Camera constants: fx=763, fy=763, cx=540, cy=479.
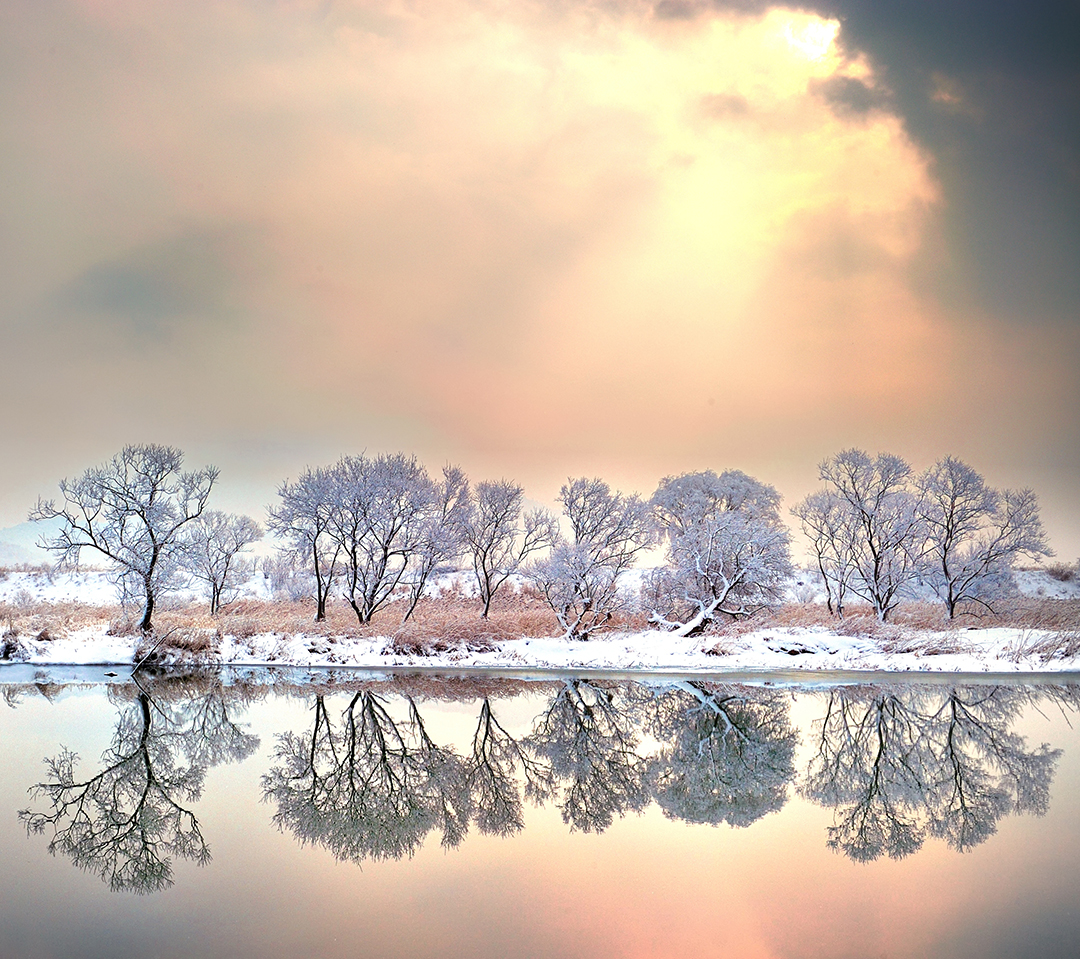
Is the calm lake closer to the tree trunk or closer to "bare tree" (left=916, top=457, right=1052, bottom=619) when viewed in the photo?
the tree trunk

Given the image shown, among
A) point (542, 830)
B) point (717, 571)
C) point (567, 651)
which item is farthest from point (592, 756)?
point (717, 571)

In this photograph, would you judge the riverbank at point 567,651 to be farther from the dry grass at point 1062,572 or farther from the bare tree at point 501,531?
the dry grass at point 1062,572

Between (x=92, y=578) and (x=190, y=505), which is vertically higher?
(x=190, y=505)

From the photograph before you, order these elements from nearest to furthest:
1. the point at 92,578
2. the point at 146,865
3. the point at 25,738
Result: the point at 146,865, the point at 25,738, the point at 92,578

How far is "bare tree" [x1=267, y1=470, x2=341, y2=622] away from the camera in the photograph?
3484 centimetres

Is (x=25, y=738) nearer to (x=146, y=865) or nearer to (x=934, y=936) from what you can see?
(x=146, y=865)

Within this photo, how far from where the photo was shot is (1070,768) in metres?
14.4

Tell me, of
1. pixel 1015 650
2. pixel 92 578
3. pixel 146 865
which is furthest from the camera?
pixel 92 578

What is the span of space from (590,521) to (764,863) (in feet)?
98.9

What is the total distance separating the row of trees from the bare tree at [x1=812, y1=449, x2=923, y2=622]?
0.24 feet

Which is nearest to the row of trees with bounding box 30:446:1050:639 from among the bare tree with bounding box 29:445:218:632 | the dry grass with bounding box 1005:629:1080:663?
the bare tree with bounding box 29:445:218:632

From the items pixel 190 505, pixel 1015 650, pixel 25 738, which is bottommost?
pixel 25 738

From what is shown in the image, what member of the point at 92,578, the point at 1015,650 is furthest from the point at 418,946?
the point at 92,578

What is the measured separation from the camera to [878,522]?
39219 mm
